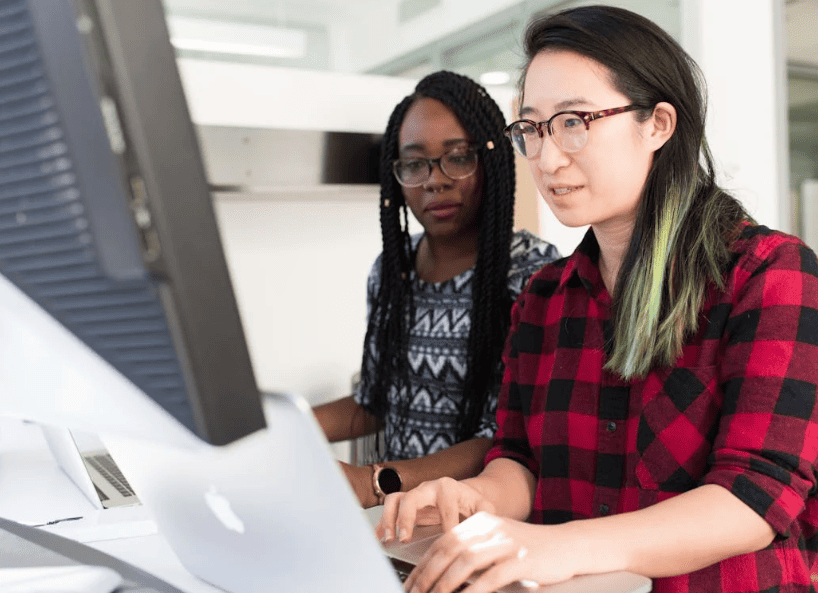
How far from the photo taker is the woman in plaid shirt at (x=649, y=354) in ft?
2.71

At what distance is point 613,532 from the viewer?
75 centimetres

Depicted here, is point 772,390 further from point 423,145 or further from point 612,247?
point 423,145

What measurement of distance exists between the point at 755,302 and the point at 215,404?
2.46 ft

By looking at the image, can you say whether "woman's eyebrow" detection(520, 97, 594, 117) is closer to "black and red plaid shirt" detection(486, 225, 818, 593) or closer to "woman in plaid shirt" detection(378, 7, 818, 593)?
"woman in plaid shirt" detection(378, 7, 818, 593)

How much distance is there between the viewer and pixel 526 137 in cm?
109

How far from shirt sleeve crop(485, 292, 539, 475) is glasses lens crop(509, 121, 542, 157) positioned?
0.25 meters

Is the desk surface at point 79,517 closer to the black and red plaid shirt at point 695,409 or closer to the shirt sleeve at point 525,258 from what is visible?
the black and red plaid shirt at point 695,409

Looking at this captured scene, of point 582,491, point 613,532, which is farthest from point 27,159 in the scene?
point 582,491

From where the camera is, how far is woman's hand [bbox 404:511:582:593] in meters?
0.63

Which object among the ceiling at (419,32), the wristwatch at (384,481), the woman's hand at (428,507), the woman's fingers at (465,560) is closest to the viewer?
the woman's fingers at (465,560)

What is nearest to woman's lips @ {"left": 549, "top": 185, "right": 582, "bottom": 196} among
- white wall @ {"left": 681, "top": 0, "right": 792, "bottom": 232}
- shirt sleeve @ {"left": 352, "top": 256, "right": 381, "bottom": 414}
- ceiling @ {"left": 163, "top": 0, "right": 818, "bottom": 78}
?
shirt sleeve @ {"left": 352, "top": 256, "right": 381, "bottom": 414}

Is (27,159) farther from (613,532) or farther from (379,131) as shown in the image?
(379,131)

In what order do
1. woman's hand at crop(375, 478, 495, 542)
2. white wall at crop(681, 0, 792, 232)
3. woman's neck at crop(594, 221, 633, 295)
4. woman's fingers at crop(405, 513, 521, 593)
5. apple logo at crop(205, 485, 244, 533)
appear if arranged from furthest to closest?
1. white wall at crop(681, 0, 792, 232)
2. woman's neck at crop(594, 221, 633, 295)
3. woman's hand at crop(375, 478, 495, 542)
4. woman's fingers at crop(405, 513, 521, 593)
5. apple logo at crop(205, 485, 244, 533)

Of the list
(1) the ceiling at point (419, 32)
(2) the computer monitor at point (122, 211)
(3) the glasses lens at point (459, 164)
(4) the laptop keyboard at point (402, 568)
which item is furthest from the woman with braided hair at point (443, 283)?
(2) the computer monitor at point (122, 211)
